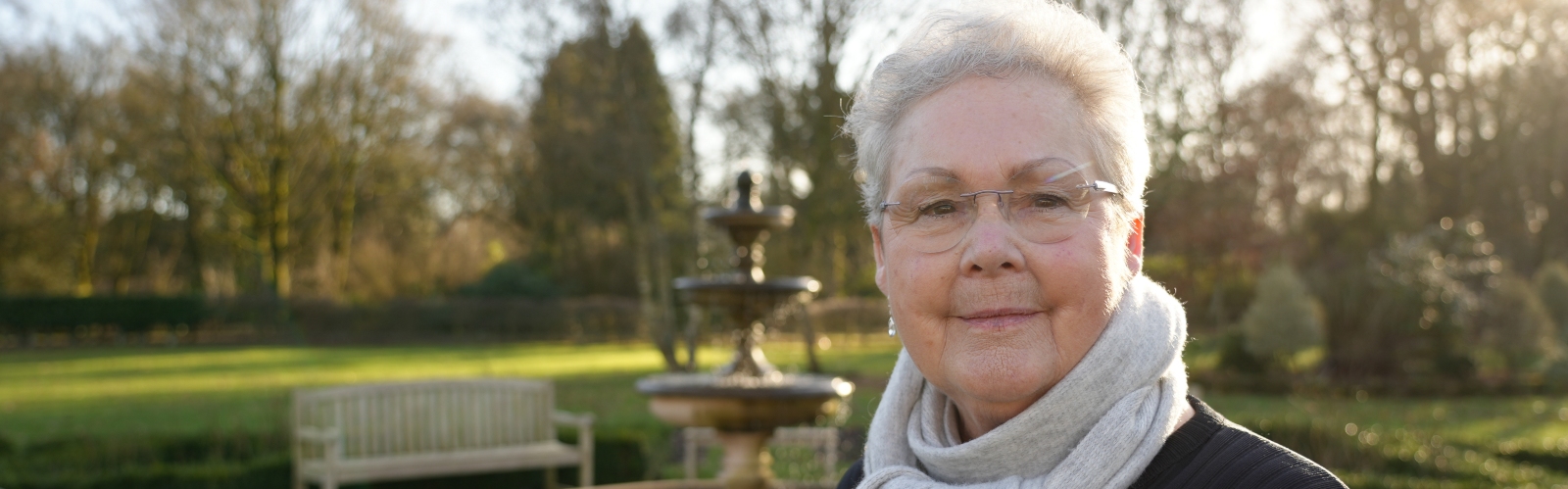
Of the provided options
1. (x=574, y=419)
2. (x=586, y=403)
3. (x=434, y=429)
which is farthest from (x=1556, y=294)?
(x=434, y=429)

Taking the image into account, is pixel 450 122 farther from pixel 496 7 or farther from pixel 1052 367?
pixel 1052 367

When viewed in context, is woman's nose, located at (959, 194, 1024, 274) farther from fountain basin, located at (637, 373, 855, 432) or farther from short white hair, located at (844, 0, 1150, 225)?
fountain basin, located at (637, 373, 855, 432)

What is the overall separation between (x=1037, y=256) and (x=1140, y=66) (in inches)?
491

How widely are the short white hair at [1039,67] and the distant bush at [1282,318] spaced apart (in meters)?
14.9

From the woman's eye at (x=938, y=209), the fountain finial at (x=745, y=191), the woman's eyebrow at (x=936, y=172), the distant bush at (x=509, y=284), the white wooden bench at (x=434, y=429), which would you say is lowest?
the white wooden bench at (x=434, y=429)

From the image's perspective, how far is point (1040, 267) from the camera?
4.84 feet

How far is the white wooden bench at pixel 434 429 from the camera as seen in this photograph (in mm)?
7844

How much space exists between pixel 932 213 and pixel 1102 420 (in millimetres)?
346

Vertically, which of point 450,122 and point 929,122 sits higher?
point 450,122

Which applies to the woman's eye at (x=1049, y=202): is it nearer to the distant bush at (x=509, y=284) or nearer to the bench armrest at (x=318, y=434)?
the bench armrest at (x=318, y=434)

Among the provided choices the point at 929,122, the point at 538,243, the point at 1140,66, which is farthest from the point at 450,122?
the point at 929,122

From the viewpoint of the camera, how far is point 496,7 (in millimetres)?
17047

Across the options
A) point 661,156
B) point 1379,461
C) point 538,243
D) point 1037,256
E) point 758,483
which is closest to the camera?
point 1037,256

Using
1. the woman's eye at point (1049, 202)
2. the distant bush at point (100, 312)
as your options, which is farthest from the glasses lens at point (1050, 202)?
the distant bush at point (100, 312)
